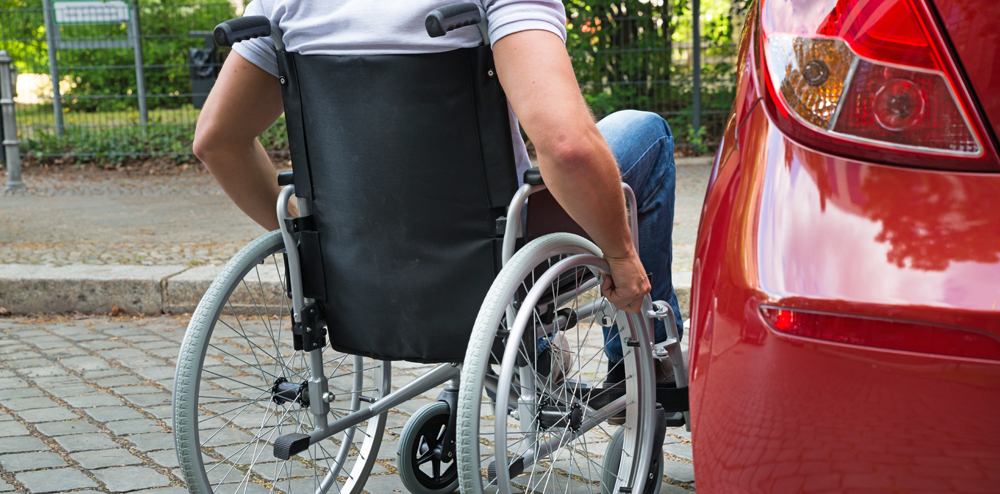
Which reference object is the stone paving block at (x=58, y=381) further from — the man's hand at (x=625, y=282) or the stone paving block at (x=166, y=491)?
the man's hand at (x=625, y=282)

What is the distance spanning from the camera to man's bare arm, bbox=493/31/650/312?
71.0 inches

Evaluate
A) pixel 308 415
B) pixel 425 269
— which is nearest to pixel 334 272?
pixel 425 269

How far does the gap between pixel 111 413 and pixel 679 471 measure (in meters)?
1.98

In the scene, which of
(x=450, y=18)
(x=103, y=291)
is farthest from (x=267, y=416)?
(x=103, y=291)

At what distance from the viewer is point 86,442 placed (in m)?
3.07

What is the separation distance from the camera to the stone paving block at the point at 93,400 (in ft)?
11.4

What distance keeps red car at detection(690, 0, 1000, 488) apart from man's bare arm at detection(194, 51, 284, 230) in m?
1.29

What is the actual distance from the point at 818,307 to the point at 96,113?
10353 mm

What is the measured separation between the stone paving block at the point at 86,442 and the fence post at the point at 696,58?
8.12 metres

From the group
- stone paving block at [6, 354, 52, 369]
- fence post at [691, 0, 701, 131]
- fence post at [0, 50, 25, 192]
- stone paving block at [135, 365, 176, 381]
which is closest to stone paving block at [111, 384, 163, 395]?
stone paving block at [135, 365, 176, 381]

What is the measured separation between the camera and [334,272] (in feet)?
7.09

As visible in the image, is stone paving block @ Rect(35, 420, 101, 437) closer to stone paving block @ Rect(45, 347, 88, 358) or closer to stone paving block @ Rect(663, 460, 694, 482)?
stone paving block @ Rect(45, 347, 88, 358)

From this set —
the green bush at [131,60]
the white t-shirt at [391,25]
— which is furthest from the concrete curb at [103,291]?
the green bush at [131,60]

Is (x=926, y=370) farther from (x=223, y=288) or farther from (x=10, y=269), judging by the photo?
→ (x=10, y=269)
